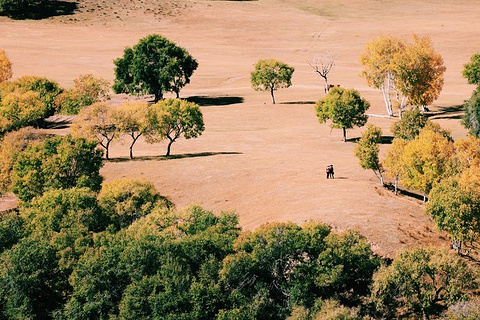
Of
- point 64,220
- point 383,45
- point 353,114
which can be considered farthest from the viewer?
point 383,45

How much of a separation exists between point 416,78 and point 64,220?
71876mm

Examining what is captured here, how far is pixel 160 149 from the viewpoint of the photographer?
96312mm

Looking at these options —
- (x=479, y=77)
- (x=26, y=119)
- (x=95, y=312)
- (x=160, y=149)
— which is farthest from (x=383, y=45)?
(x=95, y=312)

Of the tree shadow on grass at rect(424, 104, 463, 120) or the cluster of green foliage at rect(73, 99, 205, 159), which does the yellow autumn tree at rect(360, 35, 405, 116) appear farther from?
the cluster of green foliage at rect(73, 99, 205, 159)

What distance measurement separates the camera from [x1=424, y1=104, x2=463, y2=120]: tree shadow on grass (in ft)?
359

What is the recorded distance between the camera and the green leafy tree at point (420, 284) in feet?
155

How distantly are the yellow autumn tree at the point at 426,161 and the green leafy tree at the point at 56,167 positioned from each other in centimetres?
3988

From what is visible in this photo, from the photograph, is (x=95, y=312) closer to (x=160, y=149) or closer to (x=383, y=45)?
(x=160, y=149)

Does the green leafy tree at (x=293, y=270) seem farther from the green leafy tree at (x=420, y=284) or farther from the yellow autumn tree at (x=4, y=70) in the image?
the yellow autumn tree at (x=4, y=70)

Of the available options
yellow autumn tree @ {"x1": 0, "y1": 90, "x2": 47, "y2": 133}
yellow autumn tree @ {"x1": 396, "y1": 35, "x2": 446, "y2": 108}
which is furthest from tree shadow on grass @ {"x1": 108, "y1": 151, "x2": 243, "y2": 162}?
yellow autumn tree @ {"x1": 396, "y1": 35, "x2": 446, "y2": 108}

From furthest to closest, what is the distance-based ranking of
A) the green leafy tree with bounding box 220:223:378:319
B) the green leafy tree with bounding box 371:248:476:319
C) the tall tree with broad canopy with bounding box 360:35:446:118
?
1. the tall tree with broad canopy with bounding box 360:35:446:118
2. the green leafy tree with bounding box 220:223:378:319
3. the green leafy tree with bounding box 371:248:476:319

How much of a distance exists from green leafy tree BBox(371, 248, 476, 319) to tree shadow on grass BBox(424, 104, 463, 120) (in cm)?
6627

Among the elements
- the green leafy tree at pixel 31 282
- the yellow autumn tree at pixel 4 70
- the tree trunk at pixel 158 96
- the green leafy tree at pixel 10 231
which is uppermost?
the yellow autumn tree at pixel 4 70

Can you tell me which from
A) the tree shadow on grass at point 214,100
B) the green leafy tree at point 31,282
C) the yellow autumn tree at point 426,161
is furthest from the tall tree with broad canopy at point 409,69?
the green leafy tree at point 31,282
